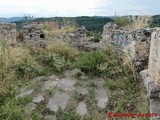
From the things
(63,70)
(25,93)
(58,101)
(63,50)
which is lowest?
(58,101)

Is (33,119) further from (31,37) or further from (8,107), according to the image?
(31,37)

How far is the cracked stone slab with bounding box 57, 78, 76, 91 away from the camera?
899 cm

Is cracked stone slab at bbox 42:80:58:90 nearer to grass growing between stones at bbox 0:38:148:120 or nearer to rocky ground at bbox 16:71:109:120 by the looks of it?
rocky ground at bbox 16:71:109:120

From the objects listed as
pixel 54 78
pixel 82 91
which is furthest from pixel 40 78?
pixel 82 91

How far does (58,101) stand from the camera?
8.38 metres

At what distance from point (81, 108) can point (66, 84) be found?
1352 mm

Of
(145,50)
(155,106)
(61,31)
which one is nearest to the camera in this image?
(155,106)

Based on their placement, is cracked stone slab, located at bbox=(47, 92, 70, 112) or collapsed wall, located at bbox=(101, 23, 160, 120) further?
cracked stone slab, located at bbox=(47, 92, 70, 112)

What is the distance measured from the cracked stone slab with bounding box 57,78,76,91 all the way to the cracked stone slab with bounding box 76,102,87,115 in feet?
2.85

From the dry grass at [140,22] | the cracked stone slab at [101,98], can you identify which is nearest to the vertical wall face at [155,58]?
the cracked stone slab at [101,98]

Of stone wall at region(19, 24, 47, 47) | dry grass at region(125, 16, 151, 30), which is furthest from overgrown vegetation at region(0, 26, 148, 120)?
dry grass at region(125, 16, 151, 30)

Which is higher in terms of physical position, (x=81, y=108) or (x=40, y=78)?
(x=40, y=78)

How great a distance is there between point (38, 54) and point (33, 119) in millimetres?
4767

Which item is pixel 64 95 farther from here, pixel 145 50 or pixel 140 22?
pixel 140 22
